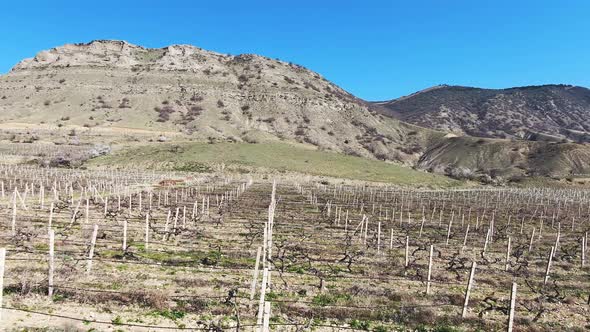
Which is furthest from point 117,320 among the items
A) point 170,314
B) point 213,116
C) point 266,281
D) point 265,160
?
point 213,116

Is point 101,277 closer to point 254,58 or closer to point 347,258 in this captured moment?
point 347,258

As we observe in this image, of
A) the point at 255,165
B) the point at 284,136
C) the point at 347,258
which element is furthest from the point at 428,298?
the point at 284,136

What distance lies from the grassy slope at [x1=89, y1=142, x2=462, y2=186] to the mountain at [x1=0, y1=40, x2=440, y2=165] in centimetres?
1379

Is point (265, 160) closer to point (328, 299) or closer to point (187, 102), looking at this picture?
point (187, 102)

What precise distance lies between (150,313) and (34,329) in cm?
267

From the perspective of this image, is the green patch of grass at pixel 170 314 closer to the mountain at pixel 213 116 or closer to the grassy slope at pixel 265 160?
the grassy slope at pixel 265 160

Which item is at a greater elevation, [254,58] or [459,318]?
[254,58]

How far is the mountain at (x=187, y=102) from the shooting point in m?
119

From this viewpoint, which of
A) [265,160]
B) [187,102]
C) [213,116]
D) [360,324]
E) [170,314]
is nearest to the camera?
[170,314]

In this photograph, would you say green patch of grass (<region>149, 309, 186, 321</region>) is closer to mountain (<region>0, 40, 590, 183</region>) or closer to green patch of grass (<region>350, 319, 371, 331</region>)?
green patch of grass (<region>350, 319, 371, 331</region>)

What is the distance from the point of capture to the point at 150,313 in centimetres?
1185

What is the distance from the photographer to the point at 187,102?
137125 mm

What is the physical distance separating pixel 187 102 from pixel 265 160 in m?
55.1

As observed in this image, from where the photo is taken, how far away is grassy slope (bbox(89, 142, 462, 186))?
286ft
